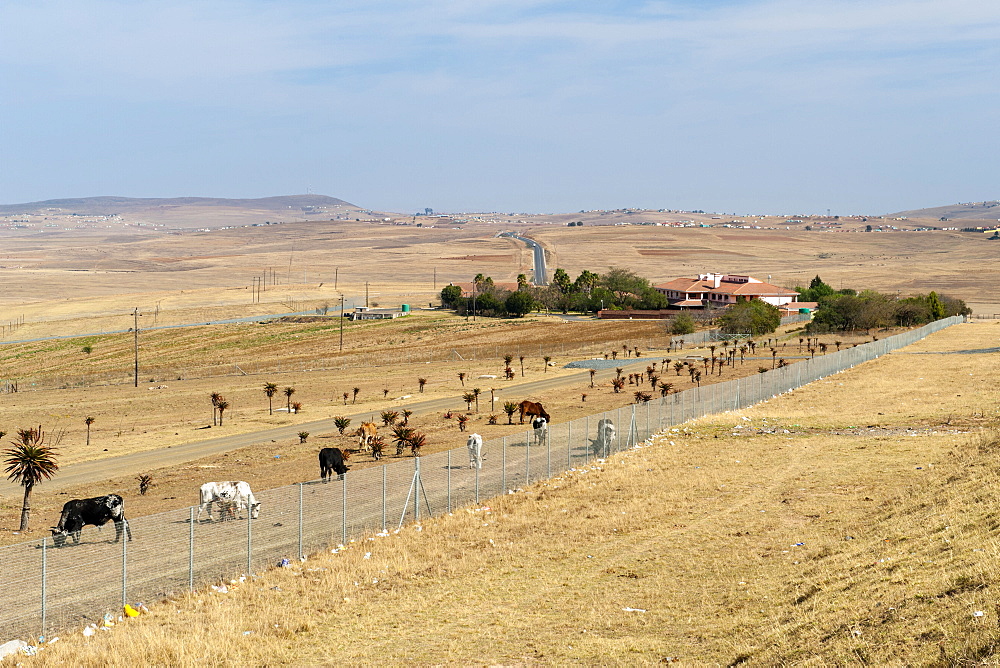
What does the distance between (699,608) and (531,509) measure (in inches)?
373

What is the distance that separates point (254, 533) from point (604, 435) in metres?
14.3

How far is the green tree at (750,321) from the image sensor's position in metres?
111

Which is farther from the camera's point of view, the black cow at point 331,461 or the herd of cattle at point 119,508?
the black cow at point 331,461

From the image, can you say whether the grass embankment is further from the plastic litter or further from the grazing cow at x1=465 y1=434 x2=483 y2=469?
the grazing cow at x1=465 y1=434 x2=483 y2=469

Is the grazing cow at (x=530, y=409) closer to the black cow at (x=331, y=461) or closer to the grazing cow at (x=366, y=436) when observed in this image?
the grazing cow at (x=366, y=436)

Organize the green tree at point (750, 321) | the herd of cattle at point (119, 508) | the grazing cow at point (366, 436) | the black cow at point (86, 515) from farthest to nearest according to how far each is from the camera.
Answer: the green tree at point (750, 321), the grazing cow at point (366, 436), the black cow at point (86, 515), the herd of cattle at point (119, 508)

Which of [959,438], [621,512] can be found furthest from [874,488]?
[959,438]

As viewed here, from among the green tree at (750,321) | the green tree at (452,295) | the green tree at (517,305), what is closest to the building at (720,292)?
the green tree at (517,305)

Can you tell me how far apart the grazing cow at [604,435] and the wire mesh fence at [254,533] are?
50 millimetres

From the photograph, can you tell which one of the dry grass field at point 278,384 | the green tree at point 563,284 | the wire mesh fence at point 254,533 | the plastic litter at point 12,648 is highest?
the green tree at point 563,284

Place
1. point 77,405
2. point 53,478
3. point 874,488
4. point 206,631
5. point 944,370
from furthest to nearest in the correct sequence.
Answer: point 77,405 → point 944,370 → point 53,478 → point 874,488 → point 206,631

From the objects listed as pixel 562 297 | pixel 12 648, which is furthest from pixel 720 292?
pixel 12 648

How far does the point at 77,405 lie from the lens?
220 feet

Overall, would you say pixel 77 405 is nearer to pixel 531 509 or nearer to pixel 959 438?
pixel 531 509
